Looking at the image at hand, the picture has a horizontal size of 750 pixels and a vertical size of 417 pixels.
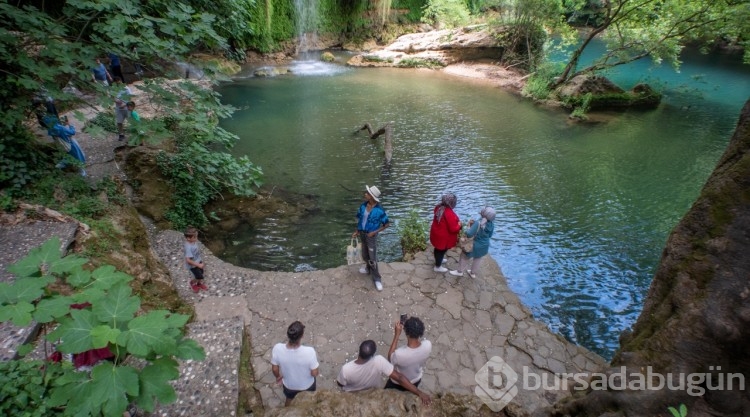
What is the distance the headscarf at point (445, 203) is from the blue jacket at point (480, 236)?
55cm

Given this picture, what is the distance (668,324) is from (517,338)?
11.2ft

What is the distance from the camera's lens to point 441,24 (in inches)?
1380

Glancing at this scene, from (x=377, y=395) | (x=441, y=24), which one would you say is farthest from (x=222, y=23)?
(x=441, y=24)

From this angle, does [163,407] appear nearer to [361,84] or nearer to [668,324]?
[668,324]

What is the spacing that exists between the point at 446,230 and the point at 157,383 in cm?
494

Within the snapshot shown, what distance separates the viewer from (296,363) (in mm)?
3680

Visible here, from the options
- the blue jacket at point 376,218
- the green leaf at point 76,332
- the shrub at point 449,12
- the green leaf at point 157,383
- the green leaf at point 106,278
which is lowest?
the blue jacket at point 376,218

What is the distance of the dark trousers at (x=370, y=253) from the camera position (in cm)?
619

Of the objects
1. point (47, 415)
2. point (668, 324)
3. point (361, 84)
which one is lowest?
point (47, 415)

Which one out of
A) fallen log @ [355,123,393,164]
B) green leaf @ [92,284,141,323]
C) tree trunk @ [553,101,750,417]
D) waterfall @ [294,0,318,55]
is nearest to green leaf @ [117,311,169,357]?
green leaf @ [92,284,141,323]

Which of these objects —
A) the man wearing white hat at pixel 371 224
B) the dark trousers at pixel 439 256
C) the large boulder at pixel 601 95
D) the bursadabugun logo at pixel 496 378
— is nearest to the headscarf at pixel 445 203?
the dark trousers at pixel 439 256

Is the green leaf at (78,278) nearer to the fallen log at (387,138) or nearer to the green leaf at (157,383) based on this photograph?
the green leaf at (157,383)

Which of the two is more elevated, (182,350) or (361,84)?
(361,84)

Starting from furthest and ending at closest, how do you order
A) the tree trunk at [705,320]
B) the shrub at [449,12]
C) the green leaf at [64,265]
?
the shrub at [449,12]
the green leaf at [64,265]
the tree trunk at [705,320]
